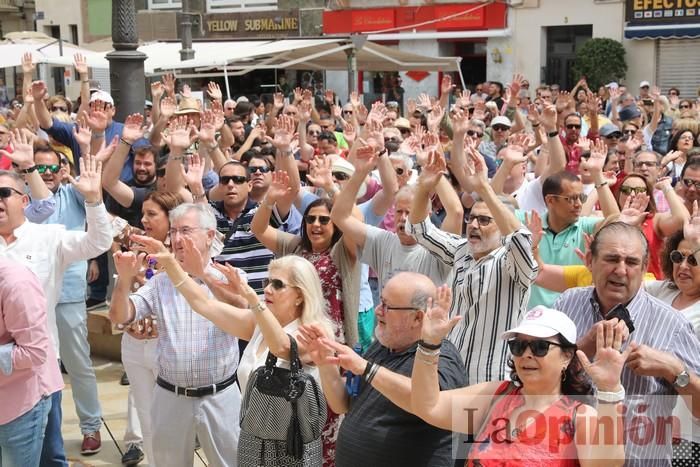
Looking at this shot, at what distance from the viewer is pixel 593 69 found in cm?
2528

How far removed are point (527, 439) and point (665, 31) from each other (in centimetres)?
2432

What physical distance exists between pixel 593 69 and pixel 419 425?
23021 millimetres

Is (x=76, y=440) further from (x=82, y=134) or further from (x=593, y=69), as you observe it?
(x=593, y=69)

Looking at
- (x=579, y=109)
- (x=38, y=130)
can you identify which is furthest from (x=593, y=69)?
(x=38, y=130)

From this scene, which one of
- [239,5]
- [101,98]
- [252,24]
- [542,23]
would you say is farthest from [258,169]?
[239,5]

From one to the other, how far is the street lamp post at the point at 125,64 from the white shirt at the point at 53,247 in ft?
13.1

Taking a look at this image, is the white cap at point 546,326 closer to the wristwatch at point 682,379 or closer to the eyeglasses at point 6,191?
the wristwatch at point 682,379

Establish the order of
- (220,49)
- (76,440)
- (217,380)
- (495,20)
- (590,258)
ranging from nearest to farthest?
1. (590,258)
2. (217,380)
3. (76,440)
4. (220,49)
5. (495,20)

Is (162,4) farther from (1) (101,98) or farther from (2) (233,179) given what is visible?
(2) (233,179)

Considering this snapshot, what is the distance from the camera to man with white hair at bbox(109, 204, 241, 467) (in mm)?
4770

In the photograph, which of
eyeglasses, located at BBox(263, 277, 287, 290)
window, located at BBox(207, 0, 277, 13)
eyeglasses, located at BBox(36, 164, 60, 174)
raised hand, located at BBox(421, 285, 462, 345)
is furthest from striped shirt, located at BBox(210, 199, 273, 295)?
window, located at BBox(207, 0, 277, 13)

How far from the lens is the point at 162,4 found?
3516cm

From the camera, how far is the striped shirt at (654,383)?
11.7 feet

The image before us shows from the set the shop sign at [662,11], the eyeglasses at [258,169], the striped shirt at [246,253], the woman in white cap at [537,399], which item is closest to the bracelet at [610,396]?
the woman in white cap at [537,399]
